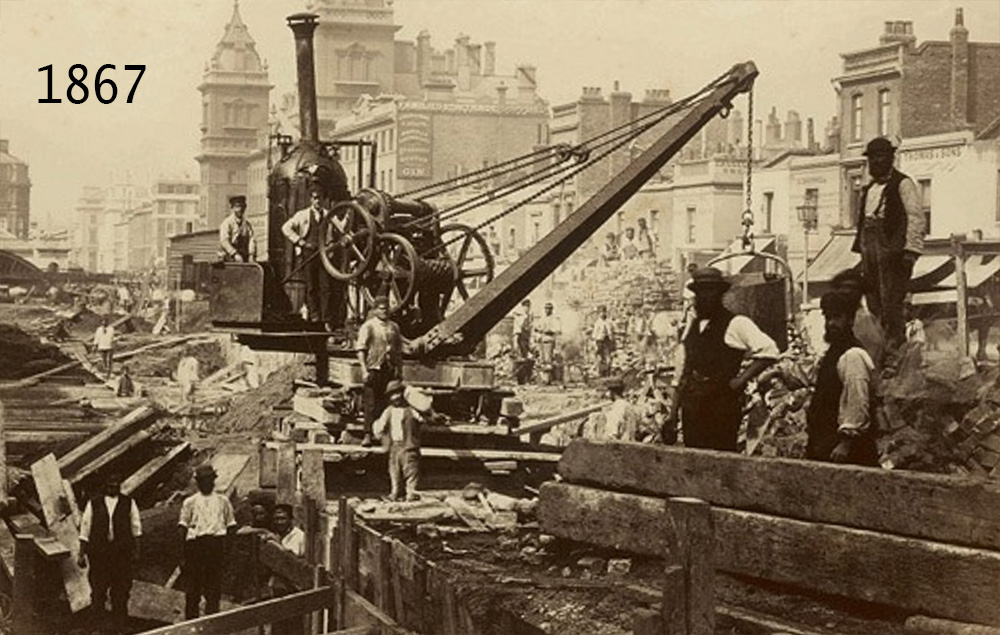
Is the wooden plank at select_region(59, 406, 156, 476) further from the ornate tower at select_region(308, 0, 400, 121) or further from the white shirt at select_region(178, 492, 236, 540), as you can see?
the ornate tower at select_region(308, 0, 400, 121)

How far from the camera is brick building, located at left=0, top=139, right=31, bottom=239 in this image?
80.9 m

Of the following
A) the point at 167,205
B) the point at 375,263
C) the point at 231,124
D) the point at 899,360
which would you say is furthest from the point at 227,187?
the point at 899,360

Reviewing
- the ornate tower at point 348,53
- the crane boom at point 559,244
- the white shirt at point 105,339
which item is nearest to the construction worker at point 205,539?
the crane boom at point 559,244

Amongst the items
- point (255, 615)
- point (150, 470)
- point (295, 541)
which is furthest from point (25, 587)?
point (150, 470)

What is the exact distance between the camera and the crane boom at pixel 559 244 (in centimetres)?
1449

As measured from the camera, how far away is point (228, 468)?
16562 millimetres

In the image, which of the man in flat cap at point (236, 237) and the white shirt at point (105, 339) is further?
the white shirt at point (105, 339)

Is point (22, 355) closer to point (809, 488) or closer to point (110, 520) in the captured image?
point (110, 520)

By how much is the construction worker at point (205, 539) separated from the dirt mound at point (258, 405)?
9100mm

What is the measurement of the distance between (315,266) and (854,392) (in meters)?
9.02

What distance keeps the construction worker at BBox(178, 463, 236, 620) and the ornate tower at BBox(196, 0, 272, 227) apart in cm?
7415

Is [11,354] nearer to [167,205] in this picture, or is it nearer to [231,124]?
[231,124]

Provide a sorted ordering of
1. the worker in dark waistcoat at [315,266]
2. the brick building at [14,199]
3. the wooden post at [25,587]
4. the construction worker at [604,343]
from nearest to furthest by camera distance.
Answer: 1. the wooden post at [25,587]
2. the worker in dark waistcoat at [315,266]
3. the construction worker at [604,343]
4. the brick building at [14,199]

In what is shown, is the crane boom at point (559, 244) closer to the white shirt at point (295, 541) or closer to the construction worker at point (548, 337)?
the white shirt at point (295, 541)
